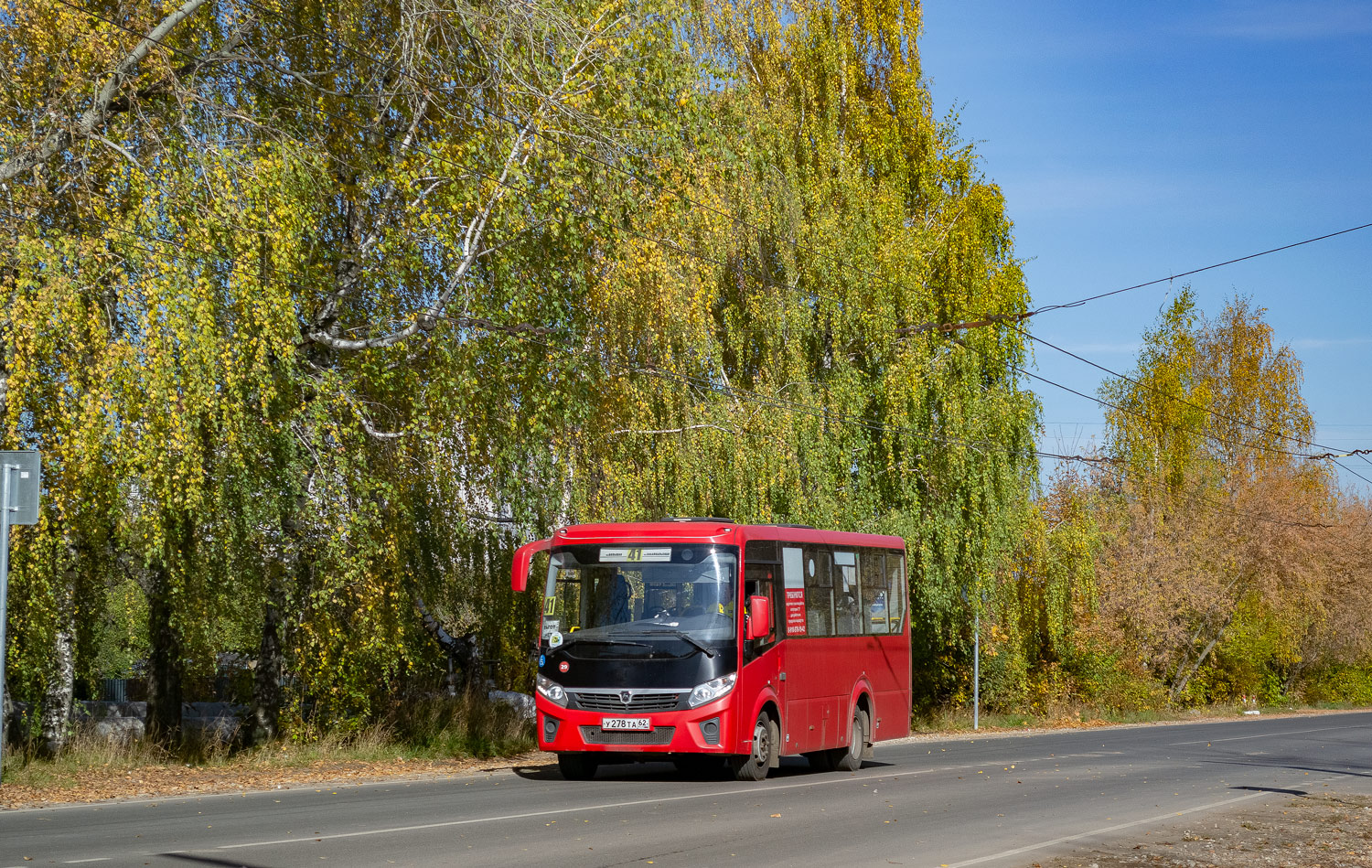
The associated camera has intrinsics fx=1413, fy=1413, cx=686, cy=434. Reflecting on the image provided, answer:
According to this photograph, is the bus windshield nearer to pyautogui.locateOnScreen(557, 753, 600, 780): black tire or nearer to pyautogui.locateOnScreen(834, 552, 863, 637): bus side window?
pyautogui.locateOnScreen(557, 753, 600, 780): black tire

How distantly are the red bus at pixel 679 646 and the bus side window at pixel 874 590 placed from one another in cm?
201

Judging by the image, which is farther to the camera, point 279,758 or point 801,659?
point 279,758

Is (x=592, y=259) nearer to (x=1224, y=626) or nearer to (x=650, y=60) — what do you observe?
(x=650, y=60)

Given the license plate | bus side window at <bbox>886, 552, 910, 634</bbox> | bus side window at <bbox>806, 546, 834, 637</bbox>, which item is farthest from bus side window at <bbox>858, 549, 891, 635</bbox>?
the license plate

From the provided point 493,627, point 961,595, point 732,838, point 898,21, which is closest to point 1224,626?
point 961,595

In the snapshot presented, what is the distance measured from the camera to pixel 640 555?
17.5 m

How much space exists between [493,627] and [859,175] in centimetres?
1268

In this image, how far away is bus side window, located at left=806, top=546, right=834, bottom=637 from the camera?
19.2 metres

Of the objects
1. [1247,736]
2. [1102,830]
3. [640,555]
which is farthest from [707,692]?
[1247,736]

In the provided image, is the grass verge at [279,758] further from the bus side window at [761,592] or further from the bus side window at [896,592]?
the bus side window at [896,592]

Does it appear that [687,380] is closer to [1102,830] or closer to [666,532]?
[666,532]

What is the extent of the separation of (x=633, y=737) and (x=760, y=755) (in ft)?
5.90

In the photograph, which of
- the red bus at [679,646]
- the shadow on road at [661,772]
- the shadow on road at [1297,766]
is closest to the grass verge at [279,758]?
the shadow on road at [661,772]

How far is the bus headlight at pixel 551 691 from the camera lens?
17.2 meters
